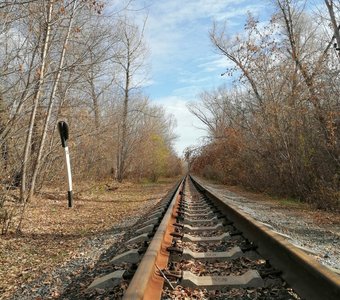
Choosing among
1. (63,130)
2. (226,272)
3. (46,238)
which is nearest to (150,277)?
(226,272)

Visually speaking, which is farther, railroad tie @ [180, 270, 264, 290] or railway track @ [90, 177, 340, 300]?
railroad tie @ [180, 270, 264, 290]

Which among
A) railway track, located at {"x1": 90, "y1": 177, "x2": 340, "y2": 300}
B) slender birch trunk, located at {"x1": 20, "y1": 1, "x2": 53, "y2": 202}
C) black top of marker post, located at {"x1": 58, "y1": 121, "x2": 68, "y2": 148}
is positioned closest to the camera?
railway track, located at {"x1": 90, "y1": 177, "x2": 340, "y2": 300}

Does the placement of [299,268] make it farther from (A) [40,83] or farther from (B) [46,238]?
(A) [40,83]

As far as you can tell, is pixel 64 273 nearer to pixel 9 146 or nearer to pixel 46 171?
pixel 9 146

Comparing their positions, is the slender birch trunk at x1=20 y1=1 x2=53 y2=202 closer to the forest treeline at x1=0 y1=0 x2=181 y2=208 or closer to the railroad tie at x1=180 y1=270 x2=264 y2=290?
the forest treeline at x1=0 y1=0 x2=181 y2=208

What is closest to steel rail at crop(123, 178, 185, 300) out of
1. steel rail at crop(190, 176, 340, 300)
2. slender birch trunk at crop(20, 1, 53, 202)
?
steel rail at crop(190, 176, 340, 300)

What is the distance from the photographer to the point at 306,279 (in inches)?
117

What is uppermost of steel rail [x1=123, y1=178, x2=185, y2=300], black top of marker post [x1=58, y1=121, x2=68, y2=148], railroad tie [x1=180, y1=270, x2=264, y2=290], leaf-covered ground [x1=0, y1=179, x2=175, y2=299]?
black top of marker post [x1=58, y1=121, x2=68, y2=148]

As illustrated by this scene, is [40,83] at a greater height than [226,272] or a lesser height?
greater

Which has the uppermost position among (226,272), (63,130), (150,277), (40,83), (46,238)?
(40,83)

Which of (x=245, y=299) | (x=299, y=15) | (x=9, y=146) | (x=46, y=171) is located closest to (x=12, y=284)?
(x=245, y=299)

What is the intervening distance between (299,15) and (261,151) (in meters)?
7.27

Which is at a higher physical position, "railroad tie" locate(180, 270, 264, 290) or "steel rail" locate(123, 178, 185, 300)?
"steel rail" locate(123, 178, 185, 300)

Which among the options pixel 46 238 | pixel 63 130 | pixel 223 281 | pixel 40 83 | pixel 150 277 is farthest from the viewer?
pixel 63 130
